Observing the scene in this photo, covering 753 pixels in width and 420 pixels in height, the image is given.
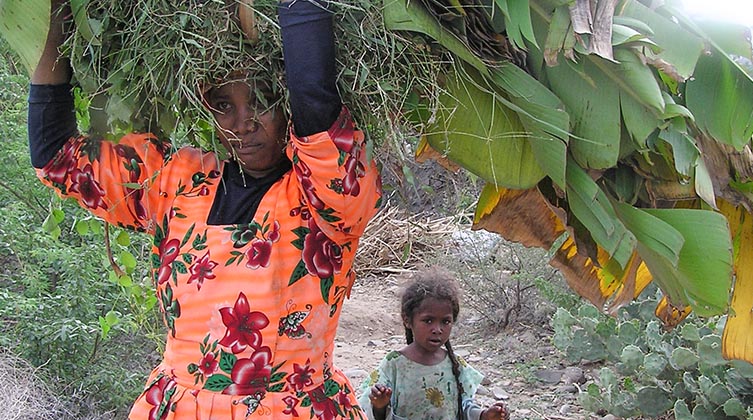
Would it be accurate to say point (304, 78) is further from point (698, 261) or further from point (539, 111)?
point (698, 261)

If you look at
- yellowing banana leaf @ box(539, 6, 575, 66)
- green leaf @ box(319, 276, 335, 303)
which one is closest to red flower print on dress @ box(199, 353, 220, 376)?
green leaf @ box(319, 276, 335, 303)

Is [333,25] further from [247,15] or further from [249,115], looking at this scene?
[249,115]

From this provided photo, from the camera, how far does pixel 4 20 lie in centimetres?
136

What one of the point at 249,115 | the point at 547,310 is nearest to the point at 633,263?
the point at 249,115

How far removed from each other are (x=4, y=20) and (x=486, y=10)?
2.55 ft

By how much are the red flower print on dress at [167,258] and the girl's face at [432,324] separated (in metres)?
1.53

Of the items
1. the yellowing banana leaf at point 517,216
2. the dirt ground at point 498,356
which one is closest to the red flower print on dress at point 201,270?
the yellowing banana leaf at point 517,216

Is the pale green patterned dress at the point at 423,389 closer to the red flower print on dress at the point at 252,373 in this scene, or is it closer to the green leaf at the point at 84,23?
the red flower print on dress at the point at 252,373

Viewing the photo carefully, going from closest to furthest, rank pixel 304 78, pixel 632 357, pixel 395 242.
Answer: pixel 304 78, pixel 632 357, pixel 395 242

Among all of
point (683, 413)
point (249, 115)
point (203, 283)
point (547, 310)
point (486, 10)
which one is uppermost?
point (486, 10)

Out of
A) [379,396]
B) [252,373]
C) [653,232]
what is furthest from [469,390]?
[653,232]

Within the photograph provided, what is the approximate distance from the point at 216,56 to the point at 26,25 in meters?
0.31

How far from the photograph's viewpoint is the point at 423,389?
3014 mm

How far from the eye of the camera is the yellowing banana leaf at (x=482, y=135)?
1.47 meters
